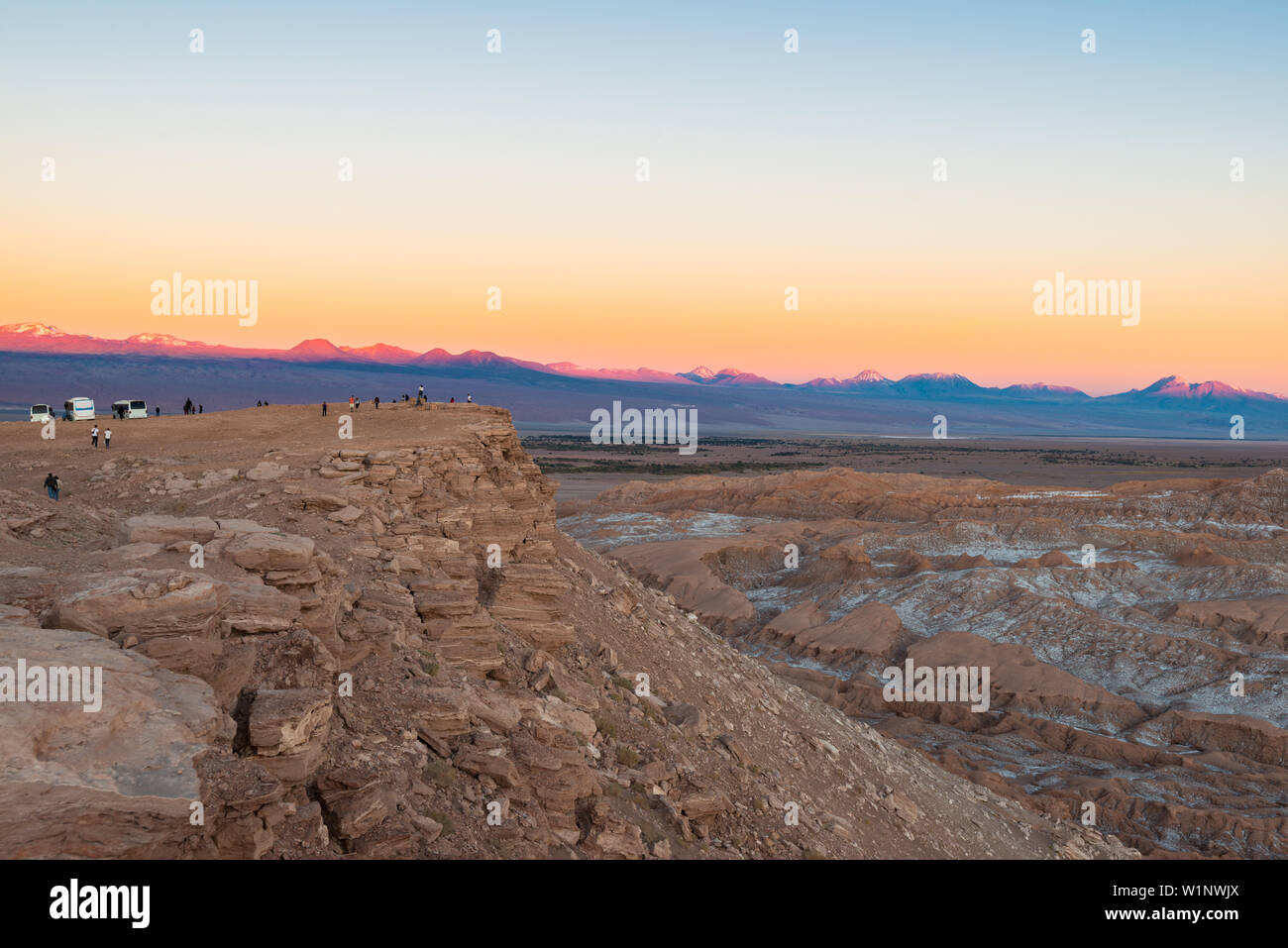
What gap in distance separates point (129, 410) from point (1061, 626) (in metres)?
37.9

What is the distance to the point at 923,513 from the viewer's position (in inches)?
2270

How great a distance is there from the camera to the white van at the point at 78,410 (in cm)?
3258

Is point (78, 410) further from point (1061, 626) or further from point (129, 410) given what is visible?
point (1061, 626)

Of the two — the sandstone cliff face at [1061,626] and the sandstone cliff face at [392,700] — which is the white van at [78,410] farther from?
the sandstone cliff face at [1061,626]

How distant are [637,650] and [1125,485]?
5500 cm

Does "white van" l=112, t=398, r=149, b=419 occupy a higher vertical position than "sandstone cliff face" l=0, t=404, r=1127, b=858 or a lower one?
higher

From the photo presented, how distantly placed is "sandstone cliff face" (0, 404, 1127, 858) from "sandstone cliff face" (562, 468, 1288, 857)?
16.3 ft

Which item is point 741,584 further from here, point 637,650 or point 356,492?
point 356,492

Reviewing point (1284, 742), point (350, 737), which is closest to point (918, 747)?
point (1284, 742)

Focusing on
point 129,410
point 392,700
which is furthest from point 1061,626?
point 129,410

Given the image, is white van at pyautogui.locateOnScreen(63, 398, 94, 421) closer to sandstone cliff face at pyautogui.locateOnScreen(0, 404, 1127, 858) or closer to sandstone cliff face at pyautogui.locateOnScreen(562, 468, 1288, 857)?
sandstone cliff face at pyautogui.locateOnScreen(0, 404, 1127, 858)

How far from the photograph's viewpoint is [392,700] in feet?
30.7

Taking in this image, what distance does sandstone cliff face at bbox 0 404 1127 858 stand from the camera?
6285 mm

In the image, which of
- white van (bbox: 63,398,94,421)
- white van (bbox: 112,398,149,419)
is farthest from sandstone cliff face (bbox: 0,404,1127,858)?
white van (bbox: 63,398,94,421)
